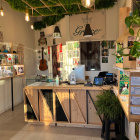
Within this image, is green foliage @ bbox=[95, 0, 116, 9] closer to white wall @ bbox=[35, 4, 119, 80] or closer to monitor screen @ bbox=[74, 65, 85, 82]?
white wall @ bbox=[35, 4, 119, 80]

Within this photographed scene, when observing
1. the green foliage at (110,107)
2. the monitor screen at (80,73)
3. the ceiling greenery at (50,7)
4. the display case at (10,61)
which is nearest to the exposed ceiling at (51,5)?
the ceiling greenery at (50,7)

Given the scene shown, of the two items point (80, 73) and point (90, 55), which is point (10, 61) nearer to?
point (80, 73)

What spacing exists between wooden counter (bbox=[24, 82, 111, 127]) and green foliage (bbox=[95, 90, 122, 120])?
1.63 ft

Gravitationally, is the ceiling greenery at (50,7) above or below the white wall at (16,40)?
above

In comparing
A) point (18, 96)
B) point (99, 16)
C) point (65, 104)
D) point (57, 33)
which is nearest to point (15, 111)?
point (18, 96)

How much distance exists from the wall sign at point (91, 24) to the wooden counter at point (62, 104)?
3.11 meters

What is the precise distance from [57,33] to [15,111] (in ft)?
9.99

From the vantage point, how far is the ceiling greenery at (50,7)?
178 inches

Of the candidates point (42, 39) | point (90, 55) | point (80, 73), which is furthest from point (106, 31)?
point (42, 39)

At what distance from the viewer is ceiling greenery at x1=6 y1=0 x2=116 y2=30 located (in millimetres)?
4512

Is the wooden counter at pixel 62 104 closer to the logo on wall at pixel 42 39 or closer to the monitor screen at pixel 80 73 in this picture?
the monitor screen at pixel 80 73

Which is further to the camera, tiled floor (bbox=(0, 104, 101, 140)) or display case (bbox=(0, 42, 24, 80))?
display case (bbox=(0, 42, 24, 80))

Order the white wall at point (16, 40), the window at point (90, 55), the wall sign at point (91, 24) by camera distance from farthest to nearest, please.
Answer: the window at point (90, 55)
the wall sign at point (91, 24)
the white wall at point (16, 40)

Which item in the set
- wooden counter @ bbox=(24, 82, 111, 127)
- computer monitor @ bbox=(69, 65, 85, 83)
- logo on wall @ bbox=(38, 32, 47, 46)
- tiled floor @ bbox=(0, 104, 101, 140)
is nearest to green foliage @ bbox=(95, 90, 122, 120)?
wooden counter @ bbox=(24, 82, 111, 127)
